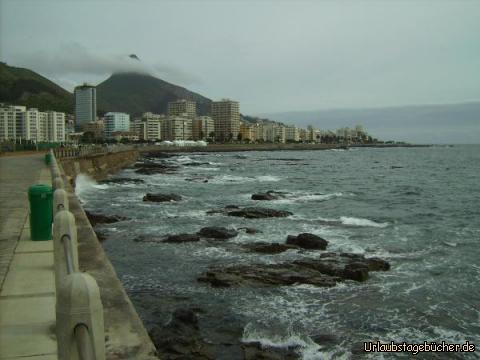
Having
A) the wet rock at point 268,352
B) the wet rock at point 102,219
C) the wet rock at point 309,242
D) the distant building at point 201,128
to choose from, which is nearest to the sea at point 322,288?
the wet rock at point 268,352

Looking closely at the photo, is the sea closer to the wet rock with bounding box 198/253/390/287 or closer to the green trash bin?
the wet rock with bounding box 198/253/390/287

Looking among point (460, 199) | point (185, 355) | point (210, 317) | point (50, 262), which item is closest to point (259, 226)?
point (210, 317)

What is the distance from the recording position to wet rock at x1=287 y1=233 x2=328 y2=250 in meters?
14.3

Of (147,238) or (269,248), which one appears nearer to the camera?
(269,248)

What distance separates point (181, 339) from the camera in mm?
7512

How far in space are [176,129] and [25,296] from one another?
555ft

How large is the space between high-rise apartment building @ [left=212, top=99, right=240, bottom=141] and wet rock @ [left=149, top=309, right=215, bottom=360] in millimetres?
180849

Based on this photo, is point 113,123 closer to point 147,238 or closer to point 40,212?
point 147,238

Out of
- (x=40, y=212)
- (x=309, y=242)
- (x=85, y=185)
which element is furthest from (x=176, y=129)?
(x=40, y=212)

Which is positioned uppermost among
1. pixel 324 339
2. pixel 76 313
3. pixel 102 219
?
→ pixel 76 313

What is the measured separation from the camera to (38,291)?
4.93 meters

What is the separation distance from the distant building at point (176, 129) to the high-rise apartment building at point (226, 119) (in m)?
16.7

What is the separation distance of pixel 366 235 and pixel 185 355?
38.5 ft

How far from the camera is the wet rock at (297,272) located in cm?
1075
